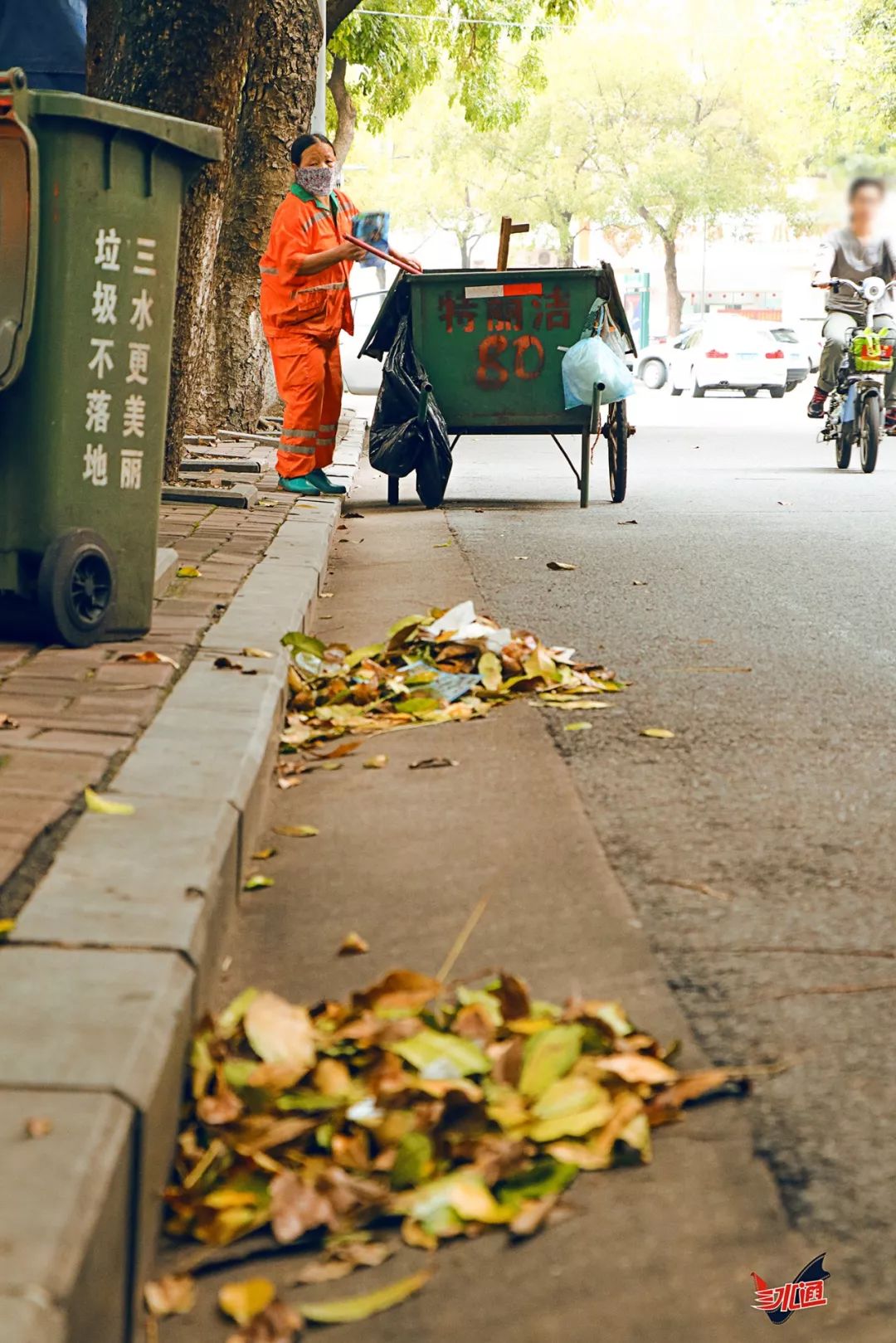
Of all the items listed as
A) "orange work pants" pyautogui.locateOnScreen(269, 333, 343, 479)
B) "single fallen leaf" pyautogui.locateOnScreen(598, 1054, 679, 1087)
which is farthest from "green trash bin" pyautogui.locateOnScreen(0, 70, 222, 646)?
"orange work pants" pyautogui.locateOnScreen(269, 333, 343, 479)

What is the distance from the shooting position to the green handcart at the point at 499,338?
10.2 meters

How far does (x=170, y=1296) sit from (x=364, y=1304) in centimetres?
22

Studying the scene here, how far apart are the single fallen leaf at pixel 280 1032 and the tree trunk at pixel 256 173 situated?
11.8 metres

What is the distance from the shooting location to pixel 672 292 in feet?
196

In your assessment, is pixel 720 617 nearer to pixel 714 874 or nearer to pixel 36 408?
pixel 36 408

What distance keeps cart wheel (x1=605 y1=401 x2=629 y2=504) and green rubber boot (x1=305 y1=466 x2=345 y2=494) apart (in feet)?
5.58

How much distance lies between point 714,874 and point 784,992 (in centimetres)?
61

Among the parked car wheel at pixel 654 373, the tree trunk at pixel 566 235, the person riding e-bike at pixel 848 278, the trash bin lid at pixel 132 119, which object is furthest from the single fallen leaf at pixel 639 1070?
Result: the tree trunk at pixel 566 235

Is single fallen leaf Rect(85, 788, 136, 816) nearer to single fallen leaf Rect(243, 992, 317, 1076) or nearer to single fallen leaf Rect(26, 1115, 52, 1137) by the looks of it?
single fallen leaf Rect(243, 992, 317, 1076)

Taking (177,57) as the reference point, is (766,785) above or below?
below

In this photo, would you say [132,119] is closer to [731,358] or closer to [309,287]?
[309,287]

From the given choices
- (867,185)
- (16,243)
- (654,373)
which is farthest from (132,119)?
(654,373)

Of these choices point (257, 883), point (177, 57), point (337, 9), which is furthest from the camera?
point (337, 9)

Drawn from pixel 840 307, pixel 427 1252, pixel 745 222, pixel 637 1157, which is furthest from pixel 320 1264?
pixel 745 222
